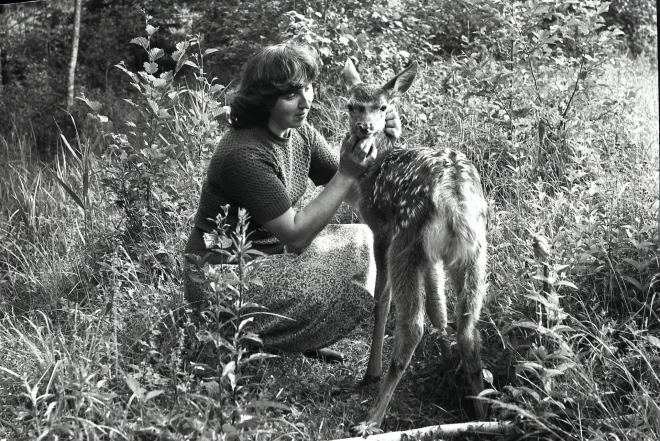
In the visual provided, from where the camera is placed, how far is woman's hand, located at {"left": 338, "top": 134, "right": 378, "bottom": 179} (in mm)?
3541

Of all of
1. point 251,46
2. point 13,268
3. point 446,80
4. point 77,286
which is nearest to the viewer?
point 77,286

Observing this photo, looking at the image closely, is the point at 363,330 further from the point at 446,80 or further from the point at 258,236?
the point at 446,80

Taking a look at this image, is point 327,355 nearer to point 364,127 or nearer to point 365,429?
point 365,429

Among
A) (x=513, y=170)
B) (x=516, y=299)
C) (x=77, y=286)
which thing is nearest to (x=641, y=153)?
(x=513, y=170)

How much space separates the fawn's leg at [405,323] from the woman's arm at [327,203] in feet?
1.51

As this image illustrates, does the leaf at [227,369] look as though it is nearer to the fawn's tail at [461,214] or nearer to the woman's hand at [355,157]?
the fawn's tail at [461,214]

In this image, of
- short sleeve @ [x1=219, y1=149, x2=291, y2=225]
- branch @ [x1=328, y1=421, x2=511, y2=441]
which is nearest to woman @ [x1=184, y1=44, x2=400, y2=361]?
short sleeve @ [x1=219, y1=149, x2=291, y2=225]

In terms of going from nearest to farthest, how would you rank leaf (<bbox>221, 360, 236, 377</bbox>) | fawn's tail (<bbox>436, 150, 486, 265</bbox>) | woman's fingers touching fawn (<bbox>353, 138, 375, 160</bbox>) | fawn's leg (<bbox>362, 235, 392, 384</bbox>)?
leaf (<bbox>221, 360, 236, 377</bbox>), fawn's tail (<bbox>436, 150, 486, 265</bbox>), woman's fingers touching fawn (<bbox>353, 138, 375, 160</bbox>), fawn's leg (<bbox>362, 235, 392, 384</bbox>)

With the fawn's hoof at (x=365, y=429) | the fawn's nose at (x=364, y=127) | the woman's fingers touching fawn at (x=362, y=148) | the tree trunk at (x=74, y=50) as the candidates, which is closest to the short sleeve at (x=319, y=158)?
the fawn's nose at (x=364, y=127)

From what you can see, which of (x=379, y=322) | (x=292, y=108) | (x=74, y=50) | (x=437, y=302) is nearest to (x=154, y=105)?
(x=292, y=108)

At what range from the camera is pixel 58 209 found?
542cm

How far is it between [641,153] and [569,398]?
7.90 feet

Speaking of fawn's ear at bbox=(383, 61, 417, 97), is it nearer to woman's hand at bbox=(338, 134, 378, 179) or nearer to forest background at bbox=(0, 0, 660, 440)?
woman's hand at bbox=(338, 134, 378, 179)

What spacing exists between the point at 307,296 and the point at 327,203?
0.49 meters
